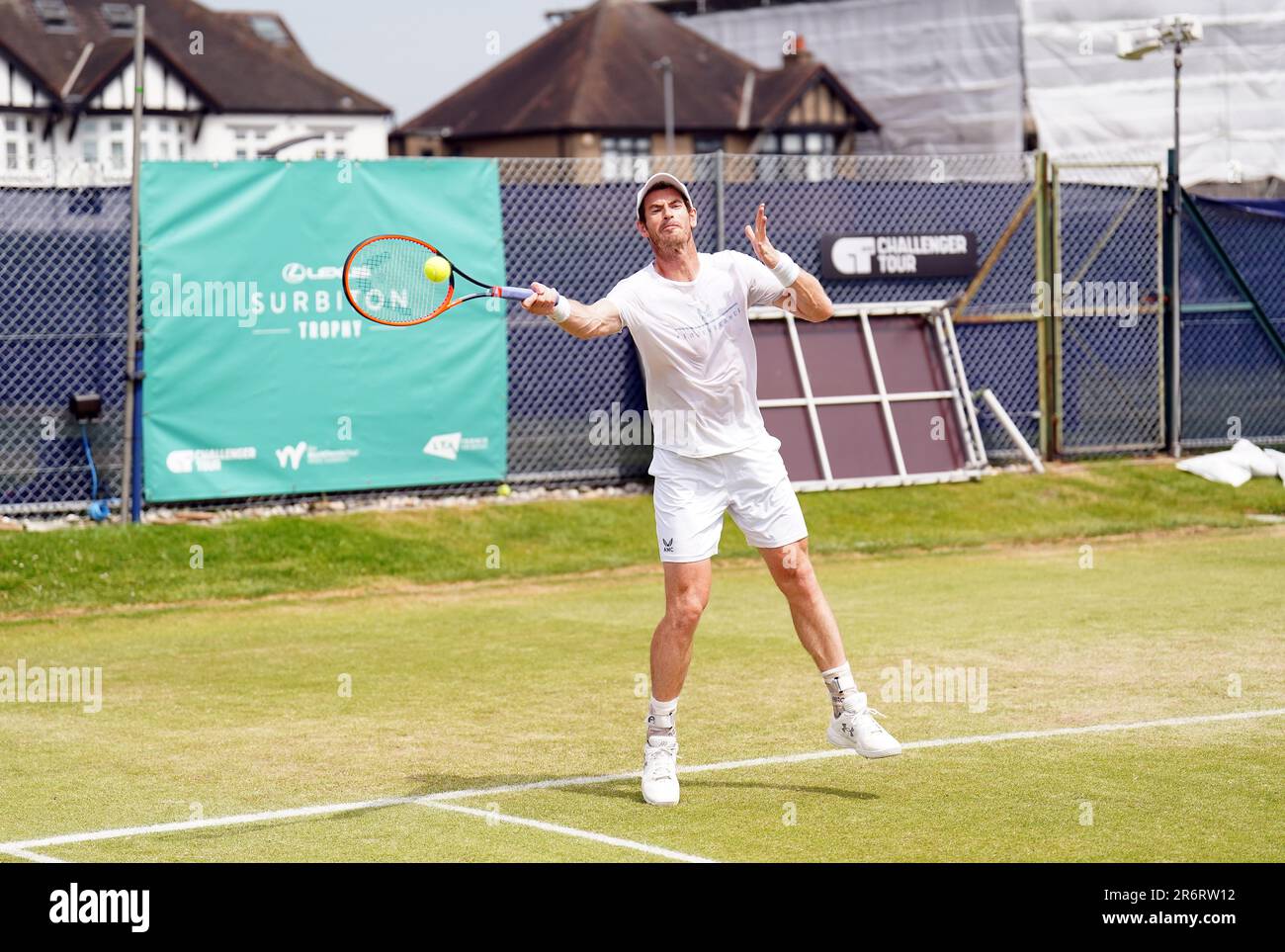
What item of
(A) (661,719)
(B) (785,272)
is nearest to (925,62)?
(B) (785,272)

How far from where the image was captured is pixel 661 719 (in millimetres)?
7441

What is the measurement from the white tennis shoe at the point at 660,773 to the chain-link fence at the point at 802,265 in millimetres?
8543

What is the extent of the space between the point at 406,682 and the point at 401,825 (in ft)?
10.5

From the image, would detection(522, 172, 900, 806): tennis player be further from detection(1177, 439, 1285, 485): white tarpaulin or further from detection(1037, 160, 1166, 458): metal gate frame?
detection(1037, 160, 1166, 458): metal gate frame

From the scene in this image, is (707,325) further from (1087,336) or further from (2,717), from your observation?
(1087,336)

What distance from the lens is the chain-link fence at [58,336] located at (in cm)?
1441

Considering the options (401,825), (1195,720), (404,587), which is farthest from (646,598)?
(401,825)

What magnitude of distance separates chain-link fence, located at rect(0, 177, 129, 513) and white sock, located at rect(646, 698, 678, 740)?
27.6ft

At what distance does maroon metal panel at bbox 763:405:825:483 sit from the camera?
16.5 metres

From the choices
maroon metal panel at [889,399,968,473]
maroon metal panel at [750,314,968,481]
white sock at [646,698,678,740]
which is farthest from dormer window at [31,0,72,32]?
white sock at [646,698,678,740]

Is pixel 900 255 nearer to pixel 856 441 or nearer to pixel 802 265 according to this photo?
pixel 802 265

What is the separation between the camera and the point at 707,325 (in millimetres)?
7578
